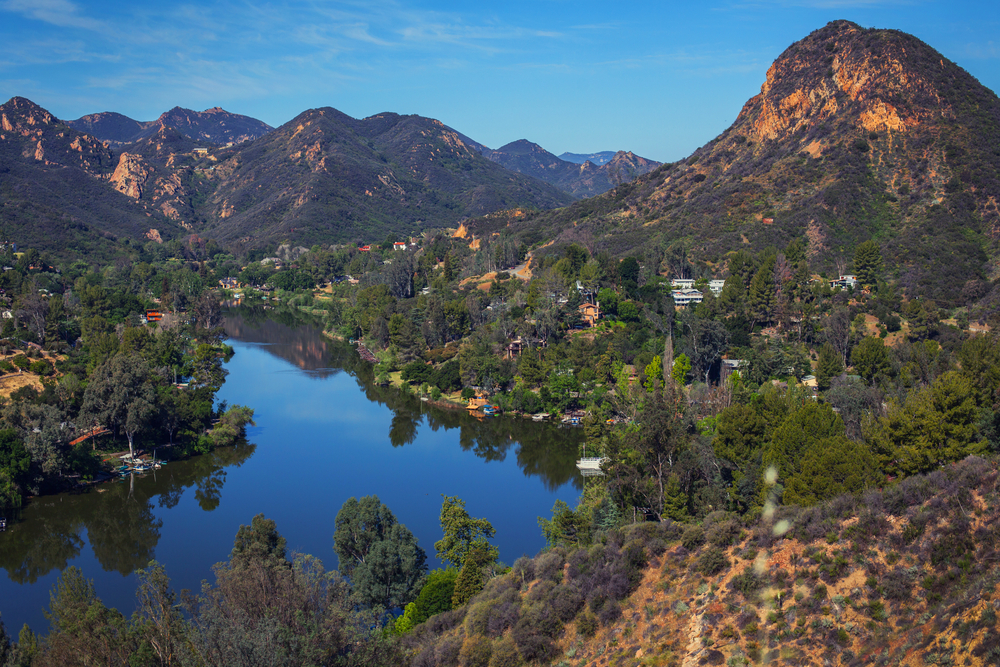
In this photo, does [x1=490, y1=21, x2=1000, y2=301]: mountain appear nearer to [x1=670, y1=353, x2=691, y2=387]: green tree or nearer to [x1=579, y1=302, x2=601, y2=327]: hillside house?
[x1=579, y1=302, x2=601, y2=327]: hillside house

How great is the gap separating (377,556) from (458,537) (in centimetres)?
296

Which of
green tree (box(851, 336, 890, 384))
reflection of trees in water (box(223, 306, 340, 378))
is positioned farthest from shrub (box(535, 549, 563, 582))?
reflection of trees in water (box(223, 306, 340, 378))

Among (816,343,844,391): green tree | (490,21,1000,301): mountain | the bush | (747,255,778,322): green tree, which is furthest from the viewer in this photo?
(490,21,1000,301): mountain

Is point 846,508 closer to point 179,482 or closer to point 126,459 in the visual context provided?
point 179,482

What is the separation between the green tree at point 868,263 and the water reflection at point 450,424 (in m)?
26.0

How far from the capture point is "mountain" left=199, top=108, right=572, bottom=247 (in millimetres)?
139250

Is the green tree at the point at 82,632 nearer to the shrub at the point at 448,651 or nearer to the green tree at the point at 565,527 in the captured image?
the shrub at the point at 448,651

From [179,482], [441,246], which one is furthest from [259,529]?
[441,246]

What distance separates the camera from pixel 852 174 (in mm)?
66188

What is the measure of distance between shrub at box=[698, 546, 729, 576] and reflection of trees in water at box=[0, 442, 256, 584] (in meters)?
20.6

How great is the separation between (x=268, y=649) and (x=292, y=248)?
362 feet

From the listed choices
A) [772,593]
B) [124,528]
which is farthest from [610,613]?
[124,528]

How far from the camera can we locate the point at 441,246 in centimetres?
9125

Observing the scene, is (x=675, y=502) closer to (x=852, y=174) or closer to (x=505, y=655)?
(x=505, y=655)
